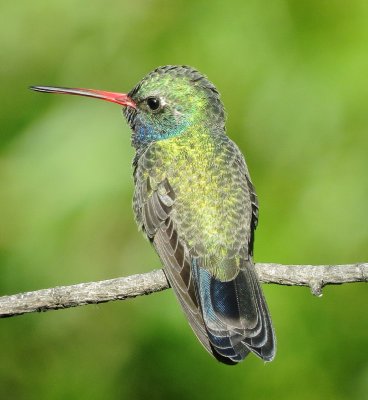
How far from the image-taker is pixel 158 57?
6.35 m

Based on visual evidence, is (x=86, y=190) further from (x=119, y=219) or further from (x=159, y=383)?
(x=159, y=383)

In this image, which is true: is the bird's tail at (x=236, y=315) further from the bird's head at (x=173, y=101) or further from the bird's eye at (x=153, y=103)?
the bird's eye at (x=153, y=103)

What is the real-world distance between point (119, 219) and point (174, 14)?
119cm

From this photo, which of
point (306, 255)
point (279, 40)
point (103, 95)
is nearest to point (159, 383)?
point (306, 255)

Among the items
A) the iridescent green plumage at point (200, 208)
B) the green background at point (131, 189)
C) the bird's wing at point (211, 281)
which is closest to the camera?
the bird's wing at point (211, 281)

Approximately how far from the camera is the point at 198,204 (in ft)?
18.9

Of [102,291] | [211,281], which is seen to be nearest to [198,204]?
[211,281]

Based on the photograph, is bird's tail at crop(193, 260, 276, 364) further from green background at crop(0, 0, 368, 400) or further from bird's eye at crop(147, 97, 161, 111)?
bird's eye at crop(147, 97, 161, 111)

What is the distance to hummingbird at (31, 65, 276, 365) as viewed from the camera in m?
5.34

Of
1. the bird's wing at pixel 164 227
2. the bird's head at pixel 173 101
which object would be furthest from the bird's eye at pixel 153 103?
the bird's wing at pixel 164 227

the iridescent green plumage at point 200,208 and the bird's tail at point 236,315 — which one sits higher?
the iridescent green plumage at point 200,208

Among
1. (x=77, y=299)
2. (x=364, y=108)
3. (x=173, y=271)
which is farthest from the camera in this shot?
(x=364, y=108)

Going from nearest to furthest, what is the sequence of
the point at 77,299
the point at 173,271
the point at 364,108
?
the point at 77,299
the point at 173,271
the point at 364,108

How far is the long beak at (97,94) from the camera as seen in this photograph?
235 inches
